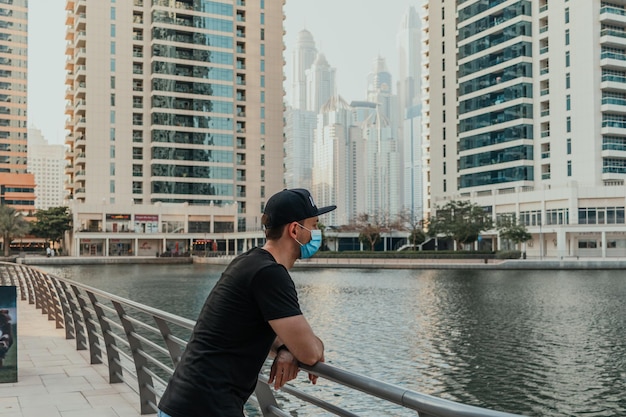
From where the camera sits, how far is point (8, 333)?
796 cm

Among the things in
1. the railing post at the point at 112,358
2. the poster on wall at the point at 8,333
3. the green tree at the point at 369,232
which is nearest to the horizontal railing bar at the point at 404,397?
the railing post at the point at 112,358

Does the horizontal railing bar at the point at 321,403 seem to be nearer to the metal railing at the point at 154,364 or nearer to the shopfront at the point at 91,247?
the metal railing at the point at 154,364

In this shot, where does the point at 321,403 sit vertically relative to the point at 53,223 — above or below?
below

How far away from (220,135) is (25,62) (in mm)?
57713

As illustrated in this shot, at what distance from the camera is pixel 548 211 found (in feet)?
247

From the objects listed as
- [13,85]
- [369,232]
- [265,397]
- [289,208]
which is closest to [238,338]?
[289,208]

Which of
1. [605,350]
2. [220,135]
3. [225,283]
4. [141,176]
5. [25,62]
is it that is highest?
[25,62]

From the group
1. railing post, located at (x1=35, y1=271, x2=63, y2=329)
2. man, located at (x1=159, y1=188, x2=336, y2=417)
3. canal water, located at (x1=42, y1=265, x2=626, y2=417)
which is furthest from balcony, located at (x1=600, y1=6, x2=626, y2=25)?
man, located at (x1=159, y1=188, x2=336, y2=417)

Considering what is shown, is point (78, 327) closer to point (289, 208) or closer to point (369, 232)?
point (289, 208)

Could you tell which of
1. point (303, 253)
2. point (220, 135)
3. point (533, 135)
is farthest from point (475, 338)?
point (220, 135)

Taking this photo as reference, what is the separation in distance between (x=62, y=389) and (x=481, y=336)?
15.9 metres

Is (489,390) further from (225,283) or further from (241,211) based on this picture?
(241,211)

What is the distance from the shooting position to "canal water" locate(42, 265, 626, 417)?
14.2 metres

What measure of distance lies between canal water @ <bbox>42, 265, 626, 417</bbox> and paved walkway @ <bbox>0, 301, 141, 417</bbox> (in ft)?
24.0
